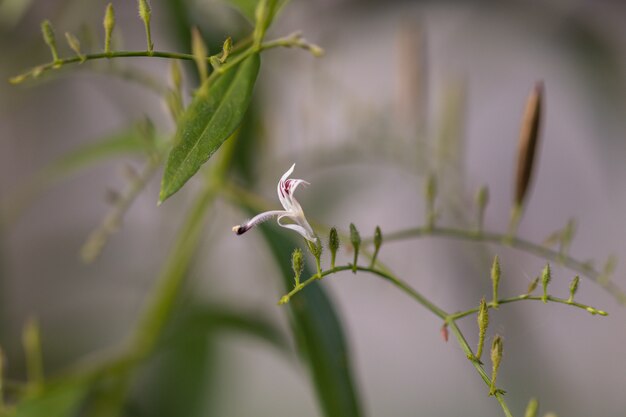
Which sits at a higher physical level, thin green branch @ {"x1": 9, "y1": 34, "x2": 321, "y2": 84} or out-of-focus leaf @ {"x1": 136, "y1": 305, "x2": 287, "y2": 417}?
thin green branch @ {"x1": 9, "y1": 34, "x2": 321, "y2": 84}

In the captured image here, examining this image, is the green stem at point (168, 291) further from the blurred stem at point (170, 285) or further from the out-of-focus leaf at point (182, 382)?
the out-of-focus leaf at point (182, 382)

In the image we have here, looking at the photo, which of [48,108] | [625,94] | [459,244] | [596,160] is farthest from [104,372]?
[596,160]

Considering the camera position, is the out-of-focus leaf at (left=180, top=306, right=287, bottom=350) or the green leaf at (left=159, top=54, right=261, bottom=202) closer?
the green leaf at (left=159, top=54, right=261, bottom=202)

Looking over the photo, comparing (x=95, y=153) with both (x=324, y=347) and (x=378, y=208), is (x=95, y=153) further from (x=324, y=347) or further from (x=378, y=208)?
(x=378, y=208)

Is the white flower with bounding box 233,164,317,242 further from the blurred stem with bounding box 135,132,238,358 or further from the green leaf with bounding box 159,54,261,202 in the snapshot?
the blurred stem with bounding box 135,132,238,358

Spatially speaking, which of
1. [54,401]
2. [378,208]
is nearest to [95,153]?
[54,401]

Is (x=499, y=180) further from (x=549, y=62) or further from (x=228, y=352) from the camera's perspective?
(x=228, y=352)

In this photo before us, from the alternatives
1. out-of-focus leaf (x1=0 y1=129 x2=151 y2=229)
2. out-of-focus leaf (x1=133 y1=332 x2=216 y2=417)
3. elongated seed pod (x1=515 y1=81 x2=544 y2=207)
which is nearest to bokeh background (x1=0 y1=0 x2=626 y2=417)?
out-of-focus leaf (x1=133 y1=332 x2=216 y2=417)
